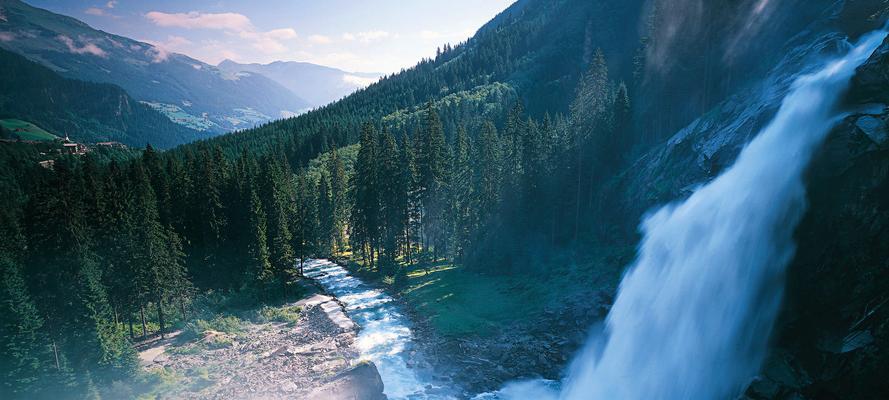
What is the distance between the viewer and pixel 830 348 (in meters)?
19.7

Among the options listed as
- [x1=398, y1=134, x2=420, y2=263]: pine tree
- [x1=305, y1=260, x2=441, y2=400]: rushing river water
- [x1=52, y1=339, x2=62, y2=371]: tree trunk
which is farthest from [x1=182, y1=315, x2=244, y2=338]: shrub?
[x1=398, y1=134, x2=420, y2=263]: pine tree

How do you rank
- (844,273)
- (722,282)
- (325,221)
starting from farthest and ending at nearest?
(325,221) < (722,282) < (844,273)

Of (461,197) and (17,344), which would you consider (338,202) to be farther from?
(17,344)

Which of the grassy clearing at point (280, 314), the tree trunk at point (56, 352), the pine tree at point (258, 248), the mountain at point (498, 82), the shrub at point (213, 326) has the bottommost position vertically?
the grassy clearing at point (280, 314)

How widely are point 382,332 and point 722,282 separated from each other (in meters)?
29.3

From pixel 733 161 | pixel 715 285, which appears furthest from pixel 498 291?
pixel 733 161

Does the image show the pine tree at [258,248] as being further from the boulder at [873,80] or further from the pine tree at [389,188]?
the boulder at [873,80]

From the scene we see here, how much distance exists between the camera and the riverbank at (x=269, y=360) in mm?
31750

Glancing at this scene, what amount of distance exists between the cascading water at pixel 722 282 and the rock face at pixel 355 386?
30.8ft

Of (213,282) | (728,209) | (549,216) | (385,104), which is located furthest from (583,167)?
(385,104)

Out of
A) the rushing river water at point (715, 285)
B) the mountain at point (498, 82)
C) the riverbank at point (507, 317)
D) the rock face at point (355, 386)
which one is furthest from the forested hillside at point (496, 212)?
the mountain at point (498, 82)

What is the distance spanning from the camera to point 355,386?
31578mm

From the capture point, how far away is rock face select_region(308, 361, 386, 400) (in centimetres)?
3070

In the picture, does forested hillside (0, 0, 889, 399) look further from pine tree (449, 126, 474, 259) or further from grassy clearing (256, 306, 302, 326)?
grassy clearing (256, 306, 302, 326)
